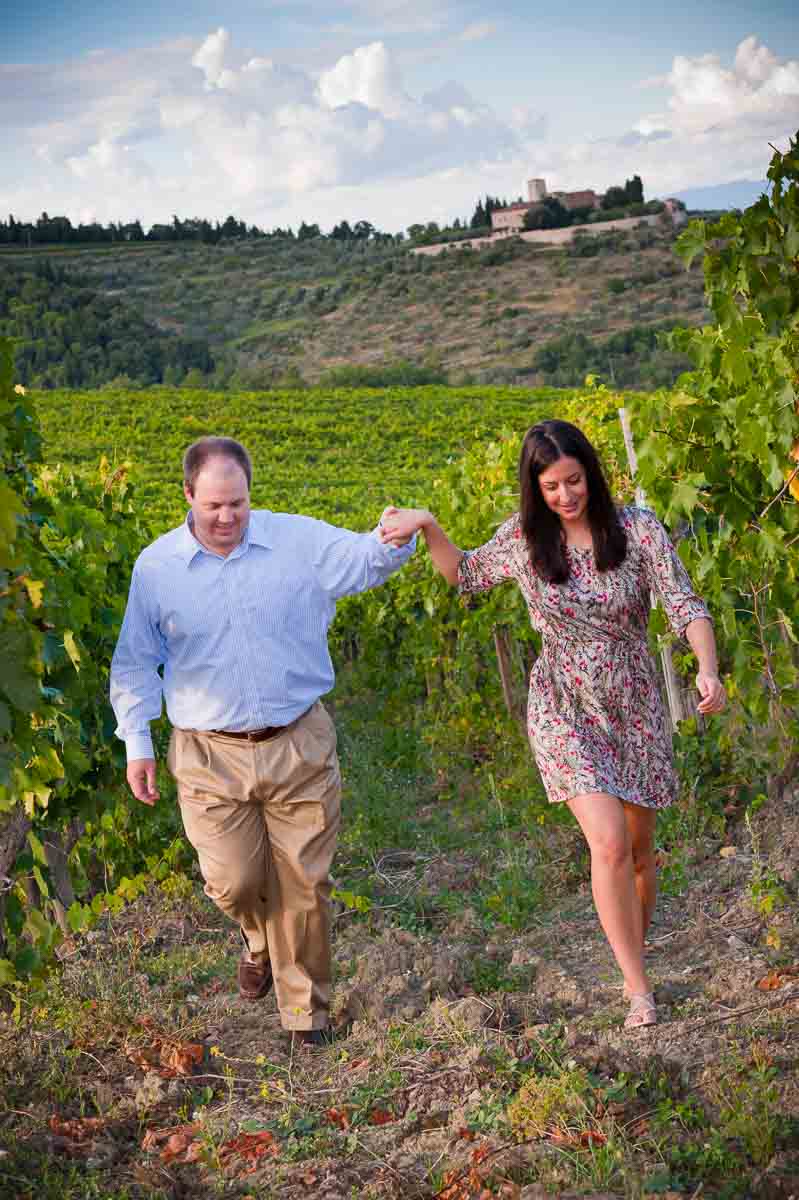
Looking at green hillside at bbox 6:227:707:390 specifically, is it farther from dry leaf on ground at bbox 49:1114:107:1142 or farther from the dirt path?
dry leaf on ground at bbox 49:1114:107:1142

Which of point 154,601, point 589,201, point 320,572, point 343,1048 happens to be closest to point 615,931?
point 343,1048

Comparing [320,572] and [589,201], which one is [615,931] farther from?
[589,201]

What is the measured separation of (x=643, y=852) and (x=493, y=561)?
102 centimetres

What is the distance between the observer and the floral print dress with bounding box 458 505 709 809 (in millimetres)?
3912

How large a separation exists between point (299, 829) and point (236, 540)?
2.94ft

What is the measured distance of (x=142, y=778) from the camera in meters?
3.99

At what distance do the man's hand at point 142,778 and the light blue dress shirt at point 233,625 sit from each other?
0.02m

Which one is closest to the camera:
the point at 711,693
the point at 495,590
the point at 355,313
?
the point at 711,693

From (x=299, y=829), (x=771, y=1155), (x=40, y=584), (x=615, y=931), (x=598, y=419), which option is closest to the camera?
(x=771, y=1155)

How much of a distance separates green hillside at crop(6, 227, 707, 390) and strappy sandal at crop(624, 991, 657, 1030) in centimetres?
4279

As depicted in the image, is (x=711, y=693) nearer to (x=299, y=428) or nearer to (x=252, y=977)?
(x=252, y=977)

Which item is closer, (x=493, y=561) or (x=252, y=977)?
(x=493, y=561)

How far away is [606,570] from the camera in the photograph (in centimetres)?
391

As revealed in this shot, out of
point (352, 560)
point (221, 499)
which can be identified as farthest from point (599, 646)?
point (221, 499)
